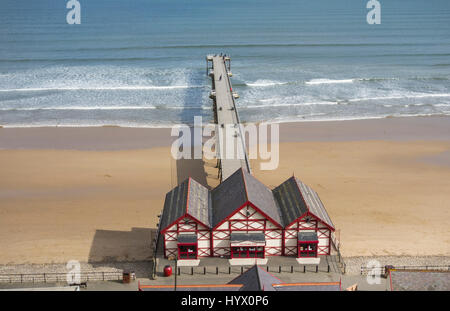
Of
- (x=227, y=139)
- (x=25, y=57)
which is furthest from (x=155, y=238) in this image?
(x=25, y=57)

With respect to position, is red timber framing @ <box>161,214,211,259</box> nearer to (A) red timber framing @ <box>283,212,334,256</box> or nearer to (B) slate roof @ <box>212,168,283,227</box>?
(B) slate roof @ <box>212,168,283,227</box>

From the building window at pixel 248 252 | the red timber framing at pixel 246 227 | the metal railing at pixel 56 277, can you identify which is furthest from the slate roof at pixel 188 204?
the metal railing at pixel 56 277

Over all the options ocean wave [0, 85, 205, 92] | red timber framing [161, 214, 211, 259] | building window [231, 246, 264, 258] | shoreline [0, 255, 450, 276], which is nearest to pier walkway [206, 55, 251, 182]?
red timber framing [161, 214, 211, 259]

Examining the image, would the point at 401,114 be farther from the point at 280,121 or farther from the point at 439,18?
the point at 439,18

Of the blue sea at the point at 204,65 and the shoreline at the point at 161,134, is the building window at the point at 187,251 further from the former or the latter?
the blue sea at the point at 204,65

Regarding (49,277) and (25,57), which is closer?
(49,277)

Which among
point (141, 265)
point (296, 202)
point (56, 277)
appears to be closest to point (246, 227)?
point (296, 202)
